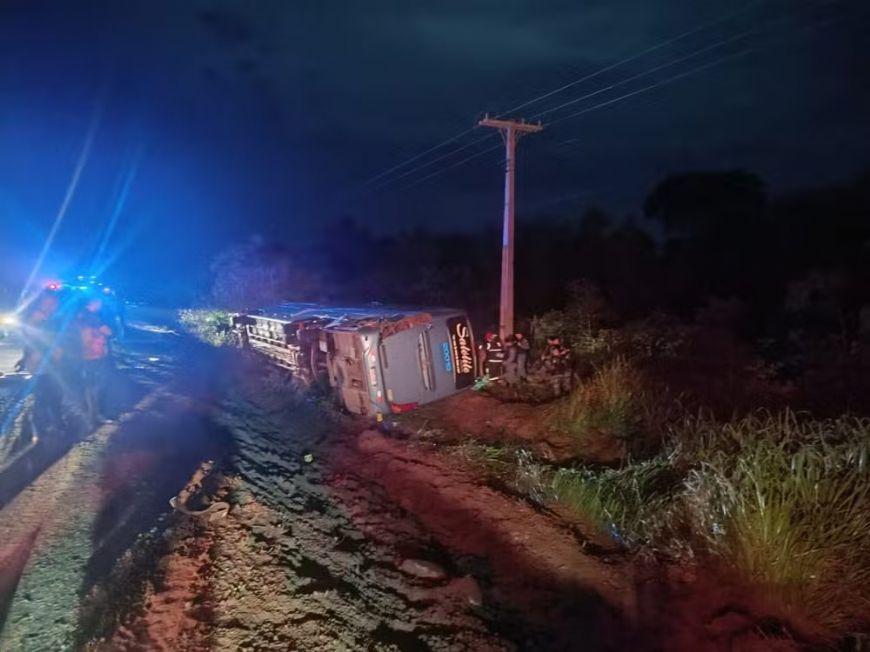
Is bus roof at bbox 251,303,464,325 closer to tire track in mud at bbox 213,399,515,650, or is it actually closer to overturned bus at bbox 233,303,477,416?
overturned bus at bbox 233,303,477,416

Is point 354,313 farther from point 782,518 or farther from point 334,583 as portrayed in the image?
point 782,518

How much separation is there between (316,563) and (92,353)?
6.91 meters

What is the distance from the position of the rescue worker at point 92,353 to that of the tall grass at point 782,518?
29.1ft

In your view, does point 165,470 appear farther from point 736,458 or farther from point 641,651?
point 736,458

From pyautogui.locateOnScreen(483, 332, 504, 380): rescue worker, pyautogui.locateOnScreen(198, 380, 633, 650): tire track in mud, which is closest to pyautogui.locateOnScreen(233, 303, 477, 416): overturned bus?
pyautogui.locateOnScreen(483, 332, 504, 380): rescue worker

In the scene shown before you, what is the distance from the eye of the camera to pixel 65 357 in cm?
984

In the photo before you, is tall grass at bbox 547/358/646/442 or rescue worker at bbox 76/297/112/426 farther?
rescue worker at bbox 76/297/112/426

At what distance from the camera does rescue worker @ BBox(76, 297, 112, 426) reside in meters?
9.71

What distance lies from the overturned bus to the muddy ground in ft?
2.70

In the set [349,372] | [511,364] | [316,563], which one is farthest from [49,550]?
[511,364]

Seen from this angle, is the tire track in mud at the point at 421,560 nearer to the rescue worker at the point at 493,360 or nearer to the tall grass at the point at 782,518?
the tall grass at the point at 782,518

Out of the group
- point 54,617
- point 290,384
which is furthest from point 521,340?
point 54,617

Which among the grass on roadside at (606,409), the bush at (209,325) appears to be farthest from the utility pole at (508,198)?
the bush at (209,325)

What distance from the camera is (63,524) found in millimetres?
6000
